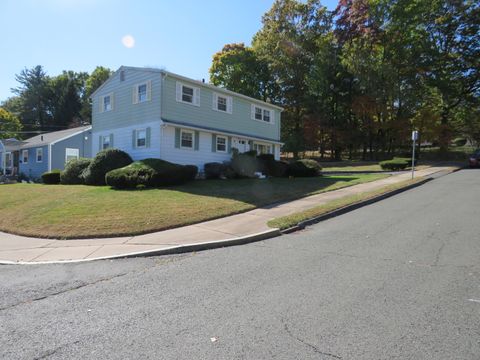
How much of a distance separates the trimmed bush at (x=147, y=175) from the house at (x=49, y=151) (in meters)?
15.6

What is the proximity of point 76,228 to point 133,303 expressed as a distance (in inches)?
213

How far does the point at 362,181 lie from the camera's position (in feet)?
59.5

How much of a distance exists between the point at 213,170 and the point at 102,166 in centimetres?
597

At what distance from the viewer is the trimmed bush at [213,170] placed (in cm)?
1961

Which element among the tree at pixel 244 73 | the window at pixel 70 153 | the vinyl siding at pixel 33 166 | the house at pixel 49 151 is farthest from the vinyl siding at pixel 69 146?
the tree at pixel 244 73

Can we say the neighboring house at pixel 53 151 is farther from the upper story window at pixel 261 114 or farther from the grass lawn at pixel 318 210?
the grass lawn at pixel 318 210

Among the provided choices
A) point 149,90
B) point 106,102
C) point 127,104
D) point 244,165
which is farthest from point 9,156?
point 244,165

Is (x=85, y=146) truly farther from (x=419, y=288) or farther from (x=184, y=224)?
(x=419, y=288)

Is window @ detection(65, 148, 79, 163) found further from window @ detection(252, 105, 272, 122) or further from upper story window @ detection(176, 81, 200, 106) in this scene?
window @ detection(252, 105, 272, 122)

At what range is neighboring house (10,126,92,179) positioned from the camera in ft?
91.7

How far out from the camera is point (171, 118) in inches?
744

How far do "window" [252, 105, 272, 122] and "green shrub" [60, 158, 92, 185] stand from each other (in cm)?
1171

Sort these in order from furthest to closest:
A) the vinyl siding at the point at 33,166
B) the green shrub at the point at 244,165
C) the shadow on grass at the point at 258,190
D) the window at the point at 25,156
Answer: the window at the point at 25,156 < the vinyl siding at the point at 33,166 < the green shrub at the point at 244,165 < the shadow on grass at the point at 258,190

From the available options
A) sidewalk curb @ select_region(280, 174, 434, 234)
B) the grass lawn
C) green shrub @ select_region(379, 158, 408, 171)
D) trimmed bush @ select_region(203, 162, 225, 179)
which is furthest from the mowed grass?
green shrub @ select_region(379, 158, 408, 171)
